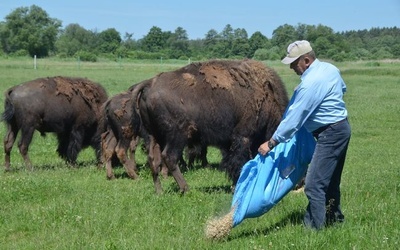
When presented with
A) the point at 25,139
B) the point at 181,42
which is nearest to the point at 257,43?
the point at 181,42

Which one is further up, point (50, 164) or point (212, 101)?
point (212, 101)

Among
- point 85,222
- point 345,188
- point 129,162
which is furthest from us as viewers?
point 129,162

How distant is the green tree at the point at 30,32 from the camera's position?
4031 inches

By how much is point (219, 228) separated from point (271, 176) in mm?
891

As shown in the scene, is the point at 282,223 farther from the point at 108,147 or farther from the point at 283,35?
the point at 283,35

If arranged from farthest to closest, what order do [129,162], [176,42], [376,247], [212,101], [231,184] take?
[176,42]
[129,162]
[231,184]
[212,101]
[376,247]

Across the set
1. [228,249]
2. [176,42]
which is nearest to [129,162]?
[228,249]

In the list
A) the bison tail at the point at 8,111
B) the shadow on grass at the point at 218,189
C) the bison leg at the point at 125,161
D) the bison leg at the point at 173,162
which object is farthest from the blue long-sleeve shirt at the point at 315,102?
the bison tail at the point at 8,111

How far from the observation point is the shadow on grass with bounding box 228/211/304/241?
672 cm

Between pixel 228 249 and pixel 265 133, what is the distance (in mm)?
4346

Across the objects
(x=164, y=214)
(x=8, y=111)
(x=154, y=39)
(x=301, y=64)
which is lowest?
(x=154, y=39)

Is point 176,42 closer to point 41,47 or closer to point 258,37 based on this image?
point 41,47

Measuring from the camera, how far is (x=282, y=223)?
702 centimetres

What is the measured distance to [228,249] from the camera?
6098mm
